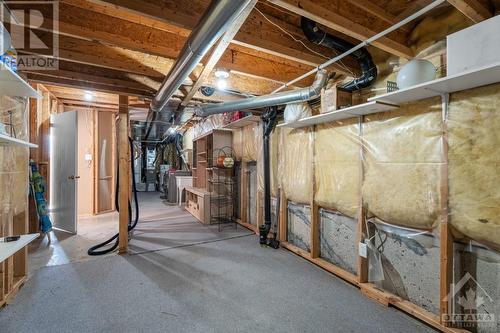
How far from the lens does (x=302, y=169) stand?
304cm

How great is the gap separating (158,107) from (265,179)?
182cm

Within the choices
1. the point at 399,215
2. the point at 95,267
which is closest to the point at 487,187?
the point at 399,215

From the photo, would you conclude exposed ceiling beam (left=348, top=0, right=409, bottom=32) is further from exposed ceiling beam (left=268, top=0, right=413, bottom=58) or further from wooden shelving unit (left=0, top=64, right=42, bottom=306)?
wooden shelving unit (left=0, top=64, right=42, bottom=306)

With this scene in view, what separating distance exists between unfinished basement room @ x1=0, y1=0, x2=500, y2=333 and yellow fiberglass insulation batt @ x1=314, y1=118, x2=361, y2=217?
2 cm

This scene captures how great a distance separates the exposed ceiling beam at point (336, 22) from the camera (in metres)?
1.42

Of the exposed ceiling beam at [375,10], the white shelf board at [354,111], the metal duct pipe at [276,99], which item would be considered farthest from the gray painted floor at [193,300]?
the exposed ceiling beam at [375,10]

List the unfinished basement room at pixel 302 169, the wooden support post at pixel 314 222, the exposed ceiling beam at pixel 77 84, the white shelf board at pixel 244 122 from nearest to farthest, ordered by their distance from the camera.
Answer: the unfinished basement room at pixel 302 169
the exposed ceiling beam at pixel 77 84
the wooden support post at pixel 314 222
the white shelf board at pixel 244 122

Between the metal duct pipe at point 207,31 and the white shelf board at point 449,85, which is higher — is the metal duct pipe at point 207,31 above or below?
above

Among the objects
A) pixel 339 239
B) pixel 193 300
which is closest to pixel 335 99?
pixel 339 239

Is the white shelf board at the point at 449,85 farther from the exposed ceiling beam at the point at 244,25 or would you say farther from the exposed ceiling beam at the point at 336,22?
the exposed ceiling beam at the point at 244,25

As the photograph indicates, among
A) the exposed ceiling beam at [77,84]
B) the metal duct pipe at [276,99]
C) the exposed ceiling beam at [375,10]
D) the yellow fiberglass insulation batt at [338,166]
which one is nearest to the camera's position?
the exposed ceiling beam at [375,10]

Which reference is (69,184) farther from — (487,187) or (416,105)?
(487,187)

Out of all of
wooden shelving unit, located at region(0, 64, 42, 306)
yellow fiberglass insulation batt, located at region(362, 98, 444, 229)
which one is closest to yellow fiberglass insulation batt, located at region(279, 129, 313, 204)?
yellow fiberglass insulation batt, located at region(362, 98, 444, 229)

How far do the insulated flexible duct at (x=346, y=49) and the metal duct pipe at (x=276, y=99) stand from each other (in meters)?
0.26
